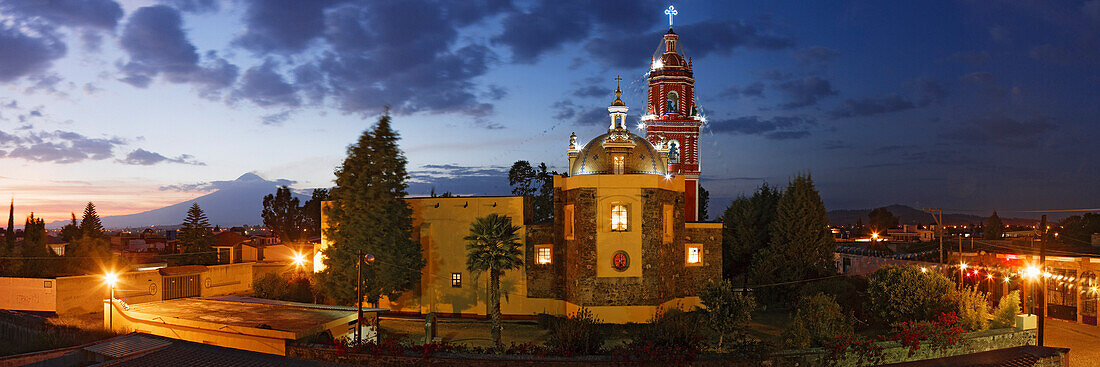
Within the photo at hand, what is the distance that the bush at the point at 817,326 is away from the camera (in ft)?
68.3

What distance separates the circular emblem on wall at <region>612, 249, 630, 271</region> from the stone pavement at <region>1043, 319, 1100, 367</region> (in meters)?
16.5

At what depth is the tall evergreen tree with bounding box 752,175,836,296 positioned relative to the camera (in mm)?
38781

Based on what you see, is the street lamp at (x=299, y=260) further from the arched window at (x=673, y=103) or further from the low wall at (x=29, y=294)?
the arched window at (x=673, y=103)

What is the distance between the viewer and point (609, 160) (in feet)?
108

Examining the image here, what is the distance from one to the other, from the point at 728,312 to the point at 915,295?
10280 mm

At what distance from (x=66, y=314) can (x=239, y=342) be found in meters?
16.3

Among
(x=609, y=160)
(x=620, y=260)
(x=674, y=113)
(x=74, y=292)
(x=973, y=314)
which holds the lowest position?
(x=74, y=292)

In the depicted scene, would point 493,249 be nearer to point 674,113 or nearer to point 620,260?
point 620,260

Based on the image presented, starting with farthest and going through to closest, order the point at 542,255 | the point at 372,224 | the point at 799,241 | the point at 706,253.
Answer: the point at 799,241 < the point at 706,253 < the point at 542,255 < the point at 372,224

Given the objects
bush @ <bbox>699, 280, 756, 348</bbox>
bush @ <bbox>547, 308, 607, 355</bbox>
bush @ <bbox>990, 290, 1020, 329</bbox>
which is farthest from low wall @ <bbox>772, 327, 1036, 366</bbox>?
bush @ <bbox>547, 308, 607, 355</bbox>

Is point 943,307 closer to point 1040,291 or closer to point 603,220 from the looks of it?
point 1040,291

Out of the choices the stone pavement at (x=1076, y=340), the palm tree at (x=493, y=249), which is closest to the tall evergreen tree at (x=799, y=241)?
the stone pavement at (x=1076, y=340)

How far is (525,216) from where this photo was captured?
112 ft

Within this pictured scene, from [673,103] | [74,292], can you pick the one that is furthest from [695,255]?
[74,292]
